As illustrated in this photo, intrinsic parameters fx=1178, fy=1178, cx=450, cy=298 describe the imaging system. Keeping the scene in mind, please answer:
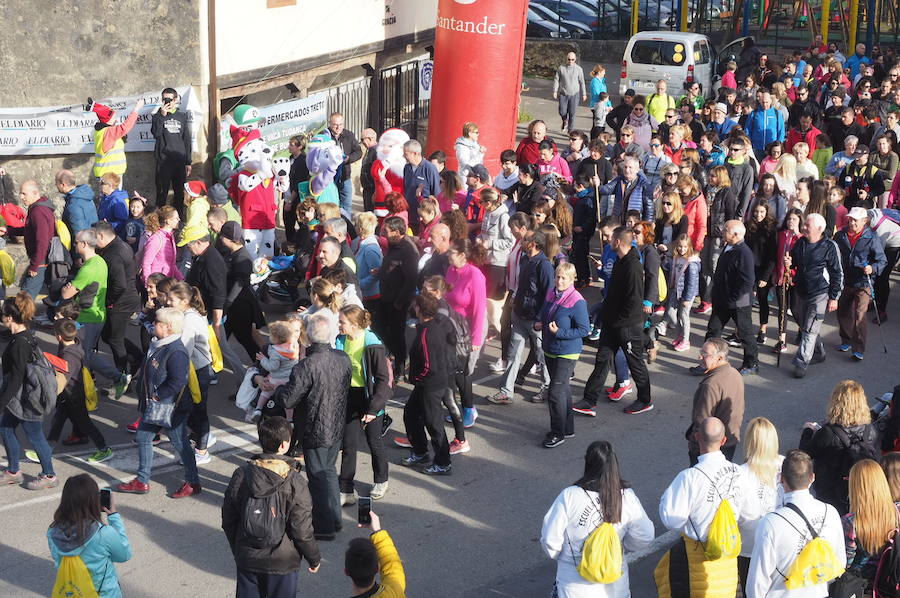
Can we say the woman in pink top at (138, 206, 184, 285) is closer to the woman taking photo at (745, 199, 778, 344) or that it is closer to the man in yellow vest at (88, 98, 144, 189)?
the man in yellow vest at (88, 98, 144, 189)

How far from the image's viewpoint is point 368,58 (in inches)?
711

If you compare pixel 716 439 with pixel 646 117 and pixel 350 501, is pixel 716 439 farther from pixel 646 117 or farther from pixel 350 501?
pixel 646 117

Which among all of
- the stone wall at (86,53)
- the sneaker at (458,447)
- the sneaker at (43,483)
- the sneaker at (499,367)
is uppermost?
the stone wall at (86,53)

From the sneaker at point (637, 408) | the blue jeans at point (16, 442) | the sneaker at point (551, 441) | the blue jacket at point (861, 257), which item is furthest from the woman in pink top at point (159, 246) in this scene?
the blue jacket at point (861, 257)

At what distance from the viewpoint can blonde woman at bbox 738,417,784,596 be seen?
257 inches

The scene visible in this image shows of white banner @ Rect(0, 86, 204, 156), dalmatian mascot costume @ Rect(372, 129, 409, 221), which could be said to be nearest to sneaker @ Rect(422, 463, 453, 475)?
dalmatian mascot costume @ Rect(372, 129, 409, 221)

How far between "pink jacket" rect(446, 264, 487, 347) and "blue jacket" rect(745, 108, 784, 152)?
27.1ft

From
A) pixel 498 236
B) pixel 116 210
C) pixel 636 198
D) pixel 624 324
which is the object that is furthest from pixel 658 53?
pixel 624 324

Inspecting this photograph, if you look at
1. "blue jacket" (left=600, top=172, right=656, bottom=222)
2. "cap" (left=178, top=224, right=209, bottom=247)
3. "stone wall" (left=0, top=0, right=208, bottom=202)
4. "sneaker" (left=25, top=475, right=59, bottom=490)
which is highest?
"stone wall" (left=0, top=0, right=208, bottom=202)

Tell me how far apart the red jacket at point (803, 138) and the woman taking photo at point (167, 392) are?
9426 millimetres

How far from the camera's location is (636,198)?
484 inches

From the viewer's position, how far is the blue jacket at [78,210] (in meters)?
11.6

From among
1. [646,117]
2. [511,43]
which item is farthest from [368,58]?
[646,117]

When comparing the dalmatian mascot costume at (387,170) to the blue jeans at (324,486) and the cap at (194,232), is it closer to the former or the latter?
the cap at (194,232)
